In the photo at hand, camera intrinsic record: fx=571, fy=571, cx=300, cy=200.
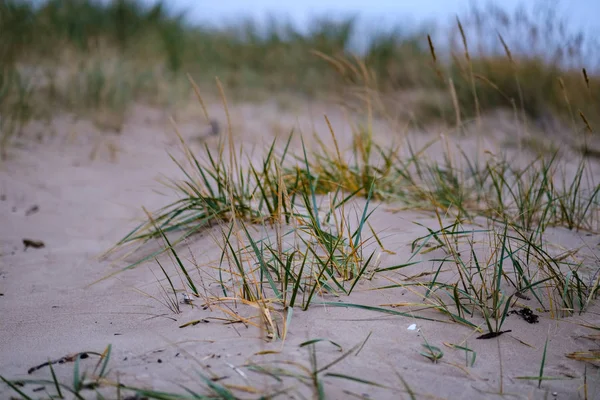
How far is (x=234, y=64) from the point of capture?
6.43m

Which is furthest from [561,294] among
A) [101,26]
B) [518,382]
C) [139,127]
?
[101,26]

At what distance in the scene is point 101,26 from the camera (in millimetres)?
5832

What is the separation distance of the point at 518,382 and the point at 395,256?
72 centimetres

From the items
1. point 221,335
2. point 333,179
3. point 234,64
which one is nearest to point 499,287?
point 221,335

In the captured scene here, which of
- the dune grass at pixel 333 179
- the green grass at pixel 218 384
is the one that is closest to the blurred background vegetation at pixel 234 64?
the dune grass at pixel 333 179

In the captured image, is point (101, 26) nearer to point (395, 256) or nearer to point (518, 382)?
point (395, 256)

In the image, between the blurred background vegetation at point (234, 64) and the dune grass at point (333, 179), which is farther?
the blurred background vegetation at point (234, 64)

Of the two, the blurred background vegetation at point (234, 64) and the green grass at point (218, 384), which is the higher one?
the blurred background vegetation at point (234, 64)

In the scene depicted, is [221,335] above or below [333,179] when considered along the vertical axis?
below

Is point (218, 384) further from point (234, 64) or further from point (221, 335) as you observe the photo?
point (234, 64)

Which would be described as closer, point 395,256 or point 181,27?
point 395,256

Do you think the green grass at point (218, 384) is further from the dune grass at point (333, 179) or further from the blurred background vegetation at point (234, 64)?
the blurred background vegetation at point (234, 64)

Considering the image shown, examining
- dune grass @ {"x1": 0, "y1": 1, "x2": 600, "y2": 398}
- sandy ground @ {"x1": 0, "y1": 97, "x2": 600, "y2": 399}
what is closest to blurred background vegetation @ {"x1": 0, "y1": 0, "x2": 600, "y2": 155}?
dune grass @ {"x1": 0, "y1": 1, "x2": 600, "y2": 398}

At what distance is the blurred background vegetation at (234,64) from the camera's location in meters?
4.48
